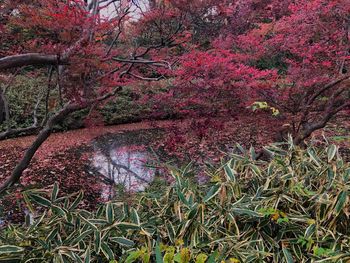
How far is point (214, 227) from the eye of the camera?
6.03 ft

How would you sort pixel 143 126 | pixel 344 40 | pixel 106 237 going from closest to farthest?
pixel 106 237 → pixel 344 40 → pixel 143 126

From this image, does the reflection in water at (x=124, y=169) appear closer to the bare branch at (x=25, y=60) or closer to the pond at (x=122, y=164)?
the pond at (x=122, y=164)

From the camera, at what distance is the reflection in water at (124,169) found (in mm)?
5847

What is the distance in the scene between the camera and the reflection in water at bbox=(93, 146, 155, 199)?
5.85m

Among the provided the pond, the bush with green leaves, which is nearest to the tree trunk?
the pond

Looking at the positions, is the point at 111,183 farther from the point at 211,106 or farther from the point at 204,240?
the point at 204,240

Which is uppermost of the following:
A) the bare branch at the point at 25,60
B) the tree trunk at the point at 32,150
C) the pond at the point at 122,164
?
the bare branch at the point at 25,60

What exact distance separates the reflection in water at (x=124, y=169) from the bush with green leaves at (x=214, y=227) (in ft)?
11.1

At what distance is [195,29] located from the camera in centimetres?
1432

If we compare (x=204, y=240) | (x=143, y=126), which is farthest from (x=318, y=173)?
(x=143, y=126)

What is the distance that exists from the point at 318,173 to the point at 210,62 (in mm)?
2928

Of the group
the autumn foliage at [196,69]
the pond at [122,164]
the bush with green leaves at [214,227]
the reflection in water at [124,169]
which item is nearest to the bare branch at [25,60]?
the autumn foliage at [196,69]

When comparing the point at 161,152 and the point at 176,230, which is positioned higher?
the point at 176,230

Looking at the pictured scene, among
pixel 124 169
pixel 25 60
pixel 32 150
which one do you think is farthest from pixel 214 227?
pixel 124 169
